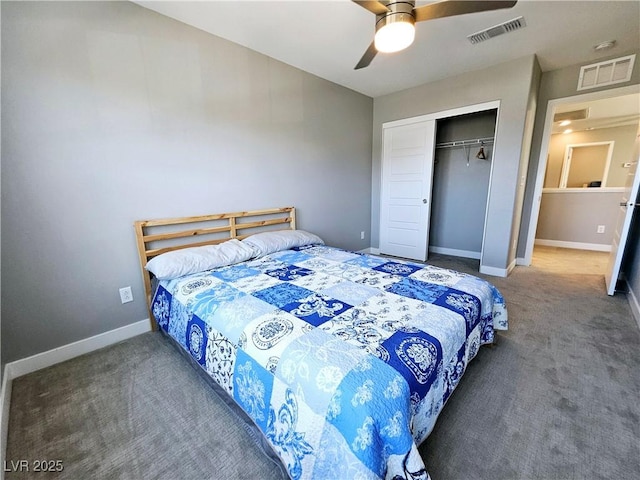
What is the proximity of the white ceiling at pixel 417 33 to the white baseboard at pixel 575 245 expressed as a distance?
10.3 ft

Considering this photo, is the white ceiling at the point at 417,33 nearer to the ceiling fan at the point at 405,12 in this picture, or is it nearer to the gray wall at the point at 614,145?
the ceiling fan at the point at 405,12

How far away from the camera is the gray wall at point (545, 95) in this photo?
2.95m

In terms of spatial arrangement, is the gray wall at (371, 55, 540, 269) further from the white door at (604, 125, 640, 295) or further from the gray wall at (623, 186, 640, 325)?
the gray wall at (623, 186, 640, 325)

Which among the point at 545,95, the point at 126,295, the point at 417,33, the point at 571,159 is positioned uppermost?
the point at 417,33

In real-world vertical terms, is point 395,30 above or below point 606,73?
below

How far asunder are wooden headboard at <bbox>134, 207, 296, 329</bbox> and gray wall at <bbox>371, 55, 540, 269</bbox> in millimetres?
2604

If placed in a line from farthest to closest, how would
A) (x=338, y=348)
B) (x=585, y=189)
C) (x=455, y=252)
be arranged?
(x=585, y=189), (x=455, y=252), (x=338, y=348)

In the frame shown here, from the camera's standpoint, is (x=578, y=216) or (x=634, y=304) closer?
(x=634, y=304)

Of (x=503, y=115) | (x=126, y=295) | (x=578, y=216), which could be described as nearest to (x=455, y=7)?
(x=503, y=115)

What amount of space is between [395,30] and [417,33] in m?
1.08

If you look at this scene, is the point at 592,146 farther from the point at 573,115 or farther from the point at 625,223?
the point at 625,223

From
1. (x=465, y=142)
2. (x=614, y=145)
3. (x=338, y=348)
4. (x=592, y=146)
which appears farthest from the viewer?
(x=592, y=146)

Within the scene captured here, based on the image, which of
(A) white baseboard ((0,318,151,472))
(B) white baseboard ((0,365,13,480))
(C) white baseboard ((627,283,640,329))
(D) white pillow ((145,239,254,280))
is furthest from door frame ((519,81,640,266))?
(B) white baseboard ((0,365,13,480))

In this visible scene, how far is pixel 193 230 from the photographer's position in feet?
7.70
